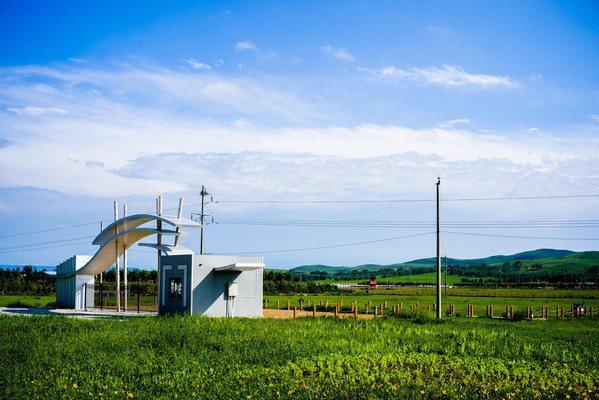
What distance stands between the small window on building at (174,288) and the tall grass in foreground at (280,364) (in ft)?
27.2

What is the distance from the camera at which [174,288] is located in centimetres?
2858

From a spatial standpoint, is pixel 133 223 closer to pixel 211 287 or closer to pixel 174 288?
pixel 174 288

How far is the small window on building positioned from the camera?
2817 centimetres

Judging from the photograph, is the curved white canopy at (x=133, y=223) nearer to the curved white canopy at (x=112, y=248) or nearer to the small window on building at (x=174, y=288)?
the curved white canopy at (x=112, y=248)

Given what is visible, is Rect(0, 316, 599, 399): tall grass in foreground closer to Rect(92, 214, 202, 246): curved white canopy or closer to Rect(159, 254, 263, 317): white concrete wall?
Rect(159, 254, 263, 317): white concrete wall

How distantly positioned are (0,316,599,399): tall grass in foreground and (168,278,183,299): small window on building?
27.2ft

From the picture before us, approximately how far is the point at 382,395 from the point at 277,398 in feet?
6.59

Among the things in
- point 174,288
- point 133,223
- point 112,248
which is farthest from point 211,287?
point 112,248

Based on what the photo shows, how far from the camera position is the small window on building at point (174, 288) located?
28170 mm

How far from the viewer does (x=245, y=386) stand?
438 inches

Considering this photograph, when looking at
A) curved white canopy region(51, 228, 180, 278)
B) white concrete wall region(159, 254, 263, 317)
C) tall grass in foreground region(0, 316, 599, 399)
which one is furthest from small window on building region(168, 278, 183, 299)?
tall grass in foreground region(0, 316, 599, 399)

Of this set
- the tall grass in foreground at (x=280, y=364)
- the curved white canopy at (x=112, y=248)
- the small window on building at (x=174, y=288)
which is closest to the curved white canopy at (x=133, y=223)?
the curved white canopy at (x=112, y=248)

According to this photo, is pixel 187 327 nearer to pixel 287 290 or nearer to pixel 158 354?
pixel 158 354

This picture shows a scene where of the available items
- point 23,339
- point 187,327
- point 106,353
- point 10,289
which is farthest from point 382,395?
point 10,289
